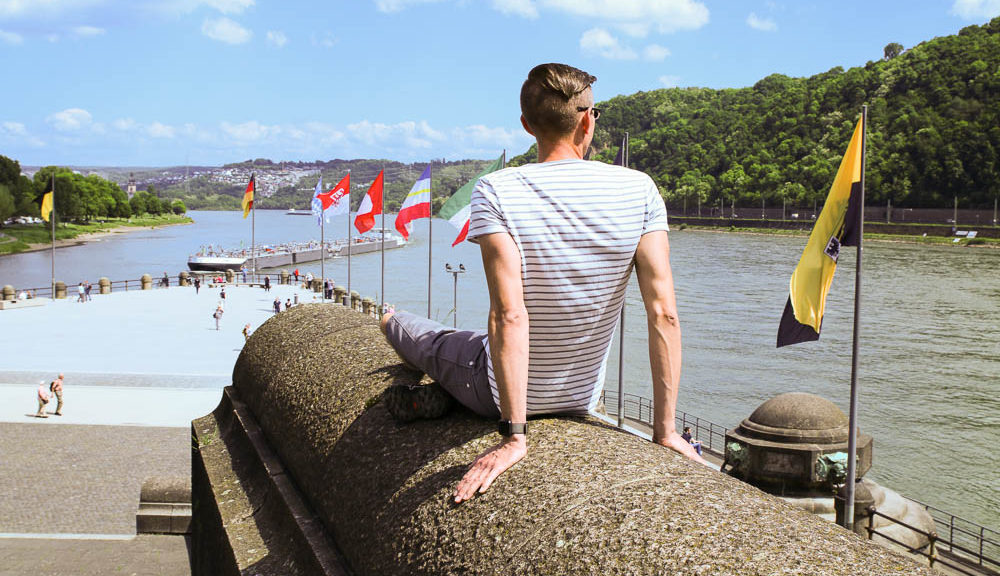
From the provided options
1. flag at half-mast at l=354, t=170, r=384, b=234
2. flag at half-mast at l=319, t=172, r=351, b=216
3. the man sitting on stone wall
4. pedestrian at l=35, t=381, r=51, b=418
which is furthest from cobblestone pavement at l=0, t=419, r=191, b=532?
flag at half-mast at l=319, t=172, r=351, b=216

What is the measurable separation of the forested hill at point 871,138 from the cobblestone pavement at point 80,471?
76.0 m

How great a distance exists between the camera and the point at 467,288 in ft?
195

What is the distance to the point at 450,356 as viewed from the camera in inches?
107

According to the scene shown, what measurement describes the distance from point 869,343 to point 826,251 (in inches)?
1075

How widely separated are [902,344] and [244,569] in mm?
36050

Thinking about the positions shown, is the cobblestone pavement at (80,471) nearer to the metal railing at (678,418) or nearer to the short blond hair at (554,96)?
the short blond hair at (554,96)

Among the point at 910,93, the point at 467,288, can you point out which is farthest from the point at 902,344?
the point at 910,93

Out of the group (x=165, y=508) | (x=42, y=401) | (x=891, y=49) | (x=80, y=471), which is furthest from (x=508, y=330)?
(x=891, y=49)

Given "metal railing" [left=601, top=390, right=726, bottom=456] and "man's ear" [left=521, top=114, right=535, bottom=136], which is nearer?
"man's ear" [left=521, top=114, right=535, bottom=136]

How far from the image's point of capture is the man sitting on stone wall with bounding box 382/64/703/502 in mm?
2305

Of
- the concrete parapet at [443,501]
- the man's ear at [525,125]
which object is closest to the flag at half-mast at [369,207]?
the concrete parapet at [443,501]

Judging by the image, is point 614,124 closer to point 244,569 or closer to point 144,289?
point 144,289

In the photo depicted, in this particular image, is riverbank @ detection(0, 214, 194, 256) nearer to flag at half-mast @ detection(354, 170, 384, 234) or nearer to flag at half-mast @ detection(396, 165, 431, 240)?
flag at half-mast @ detection(354, 170, 384, 234)

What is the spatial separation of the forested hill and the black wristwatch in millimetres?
84385
